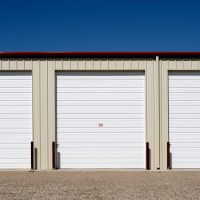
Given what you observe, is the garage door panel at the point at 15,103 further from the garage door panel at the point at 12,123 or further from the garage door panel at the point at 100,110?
the garage door panel at the point at 100,110

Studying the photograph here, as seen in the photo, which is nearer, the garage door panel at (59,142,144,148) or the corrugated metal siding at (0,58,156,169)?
the corrugated metal siding at (0,58,156,169)

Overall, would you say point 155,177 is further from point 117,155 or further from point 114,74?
point 114,74

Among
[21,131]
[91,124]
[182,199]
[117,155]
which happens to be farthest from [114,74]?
[182,199]

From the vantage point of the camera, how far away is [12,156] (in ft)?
43.5

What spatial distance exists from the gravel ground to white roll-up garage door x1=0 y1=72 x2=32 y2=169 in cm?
97

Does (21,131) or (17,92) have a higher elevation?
(17,92)

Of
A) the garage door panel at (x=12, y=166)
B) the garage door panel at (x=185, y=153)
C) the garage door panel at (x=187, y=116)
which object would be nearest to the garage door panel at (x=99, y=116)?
the garage door panel at (x=187, y=116)

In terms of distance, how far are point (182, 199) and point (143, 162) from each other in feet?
14.7

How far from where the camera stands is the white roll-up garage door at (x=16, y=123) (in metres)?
13.2

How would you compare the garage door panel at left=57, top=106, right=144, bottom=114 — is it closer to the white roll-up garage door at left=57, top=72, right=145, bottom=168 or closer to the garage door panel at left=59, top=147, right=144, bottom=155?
the white roll-up garage door at left=57, top=72, right=145, bottom=168

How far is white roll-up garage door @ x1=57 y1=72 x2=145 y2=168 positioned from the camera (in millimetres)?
13297

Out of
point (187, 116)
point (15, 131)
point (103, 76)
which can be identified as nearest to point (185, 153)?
point (187, 116)

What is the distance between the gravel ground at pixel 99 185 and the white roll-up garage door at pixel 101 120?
34.7 inches

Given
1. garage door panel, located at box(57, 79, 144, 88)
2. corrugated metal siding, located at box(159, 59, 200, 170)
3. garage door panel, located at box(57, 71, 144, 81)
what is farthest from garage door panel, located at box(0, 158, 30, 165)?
corrugated metal siding, located at box(159, 59, 200, 170)
